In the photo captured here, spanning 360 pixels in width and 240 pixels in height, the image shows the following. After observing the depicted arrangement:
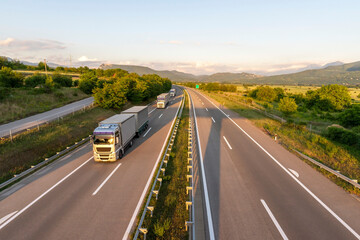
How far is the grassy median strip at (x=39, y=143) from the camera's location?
1324 centimetres

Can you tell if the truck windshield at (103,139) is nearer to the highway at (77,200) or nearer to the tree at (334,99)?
the highway at (77,200)

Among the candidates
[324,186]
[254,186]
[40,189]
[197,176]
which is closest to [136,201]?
[197,176]

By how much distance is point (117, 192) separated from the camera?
10.4 metres

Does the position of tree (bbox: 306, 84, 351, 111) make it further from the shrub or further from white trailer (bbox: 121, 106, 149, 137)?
the shrub

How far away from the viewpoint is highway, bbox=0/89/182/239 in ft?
25.2

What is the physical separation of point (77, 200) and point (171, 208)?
531 cm

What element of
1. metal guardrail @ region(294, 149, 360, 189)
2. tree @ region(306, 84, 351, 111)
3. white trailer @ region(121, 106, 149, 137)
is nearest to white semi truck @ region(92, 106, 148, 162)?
white trailer @ region(121, 106, 149, 137)

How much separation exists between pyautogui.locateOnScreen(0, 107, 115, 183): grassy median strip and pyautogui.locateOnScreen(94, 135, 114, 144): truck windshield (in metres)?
5.41

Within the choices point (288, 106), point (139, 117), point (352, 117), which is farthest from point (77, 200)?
point (352, 117)

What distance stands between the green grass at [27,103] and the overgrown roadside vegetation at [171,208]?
2352 centimetres

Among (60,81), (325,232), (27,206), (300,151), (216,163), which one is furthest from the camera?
(60,81)

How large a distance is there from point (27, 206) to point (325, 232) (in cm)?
1446

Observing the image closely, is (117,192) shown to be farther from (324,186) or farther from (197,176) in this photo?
(324,186)

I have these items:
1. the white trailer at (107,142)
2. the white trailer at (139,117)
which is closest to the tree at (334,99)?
the white trailer at (139,117)
